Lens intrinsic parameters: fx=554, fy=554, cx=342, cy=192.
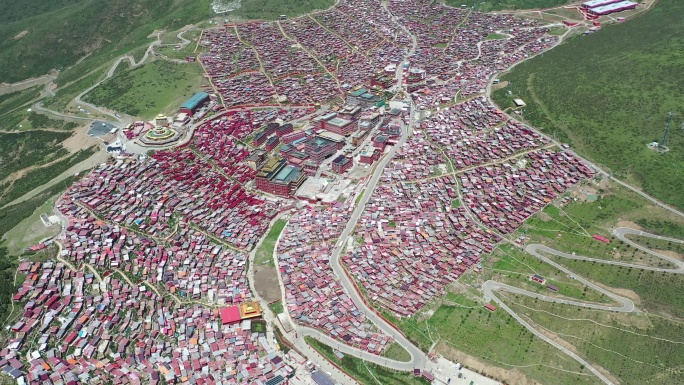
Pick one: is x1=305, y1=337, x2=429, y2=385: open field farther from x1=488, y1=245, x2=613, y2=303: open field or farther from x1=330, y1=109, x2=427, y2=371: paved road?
x1=488, y1=245, x2=613, y2=303: open field

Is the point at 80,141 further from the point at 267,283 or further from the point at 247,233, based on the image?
the point at 267,283

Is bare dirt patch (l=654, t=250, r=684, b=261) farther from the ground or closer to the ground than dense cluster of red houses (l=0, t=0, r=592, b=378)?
closer to the ground

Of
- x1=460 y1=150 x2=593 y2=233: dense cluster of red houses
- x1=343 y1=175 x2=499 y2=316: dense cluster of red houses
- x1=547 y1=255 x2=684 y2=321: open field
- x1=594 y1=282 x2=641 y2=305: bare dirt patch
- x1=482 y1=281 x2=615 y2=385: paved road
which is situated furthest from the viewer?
x1=460 y1=150 x2=593 y2=233: dense cluster of red houses

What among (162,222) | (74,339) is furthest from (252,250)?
(74,339)

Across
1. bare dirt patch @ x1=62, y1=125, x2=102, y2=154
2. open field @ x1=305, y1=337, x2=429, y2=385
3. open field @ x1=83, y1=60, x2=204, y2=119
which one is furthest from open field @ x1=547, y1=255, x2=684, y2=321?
bare dirt patch @ x1=62, y1=125, x2=102, y2=154

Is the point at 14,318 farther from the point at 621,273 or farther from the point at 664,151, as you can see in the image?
the point at 664,151
